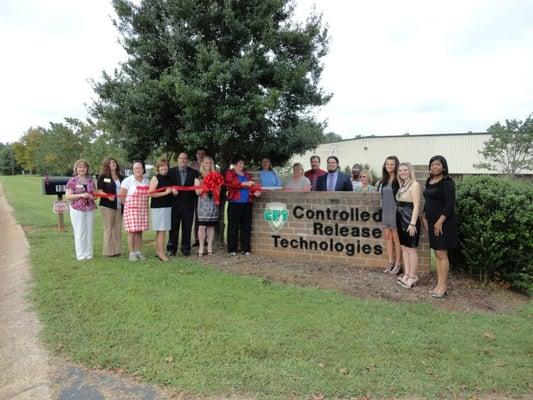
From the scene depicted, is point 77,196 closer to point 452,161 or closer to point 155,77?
point 155,77

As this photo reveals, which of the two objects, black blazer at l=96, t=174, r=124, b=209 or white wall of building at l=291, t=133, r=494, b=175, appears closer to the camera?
black blazer at l=96, t=174, r=124, b=209

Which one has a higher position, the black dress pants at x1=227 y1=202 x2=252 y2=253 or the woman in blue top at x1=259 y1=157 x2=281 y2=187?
the woman in blue top at x1=259 y1=157 x2=281 y2=187

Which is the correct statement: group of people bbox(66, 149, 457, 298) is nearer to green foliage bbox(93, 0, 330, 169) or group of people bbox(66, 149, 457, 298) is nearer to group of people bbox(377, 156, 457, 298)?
group of people bbox(377, 156, 457, 298)

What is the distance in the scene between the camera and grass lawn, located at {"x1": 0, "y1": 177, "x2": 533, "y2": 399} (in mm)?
3561

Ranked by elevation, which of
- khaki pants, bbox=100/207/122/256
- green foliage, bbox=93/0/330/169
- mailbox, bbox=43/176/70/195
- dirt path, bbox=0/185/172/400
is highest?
green foliage, bbox=93/0/330/169

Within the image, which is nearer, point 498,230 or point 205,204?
point 498,230

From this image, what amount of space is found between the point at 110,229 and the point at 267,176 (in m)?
2.99

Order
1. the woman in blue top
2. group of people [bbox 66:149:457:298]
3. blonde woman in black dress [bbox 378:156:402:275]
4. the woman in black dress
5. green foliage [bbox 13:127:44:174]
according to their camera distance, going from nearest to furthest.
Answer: the woman in black dress → blonde woman in black dress [bbox 378:156:402:275] → group of people [bbox 66:149:457:298] → the woman in blue top → green foliage [bbox 13:127:44:174]

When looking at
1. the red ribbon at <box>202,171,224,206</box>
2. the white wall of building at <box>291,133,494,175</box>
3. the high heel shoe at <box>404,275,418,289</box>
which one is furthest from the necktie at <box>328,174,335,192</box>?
the white wall of building at <box>291,133,494,175</box>

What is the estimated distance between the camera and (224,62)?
23.2 ft

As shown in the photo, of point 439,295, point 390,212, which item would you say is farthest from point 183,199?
point 439,295

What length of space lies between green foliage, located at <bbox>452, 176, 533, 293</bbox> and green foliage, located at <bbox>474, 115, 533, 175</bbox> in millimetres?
26138

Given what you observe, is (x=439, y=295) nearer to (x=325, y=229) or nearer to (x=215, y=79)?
(x=325, y=229)

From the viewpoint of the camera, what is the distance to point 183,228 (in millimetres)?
7699
